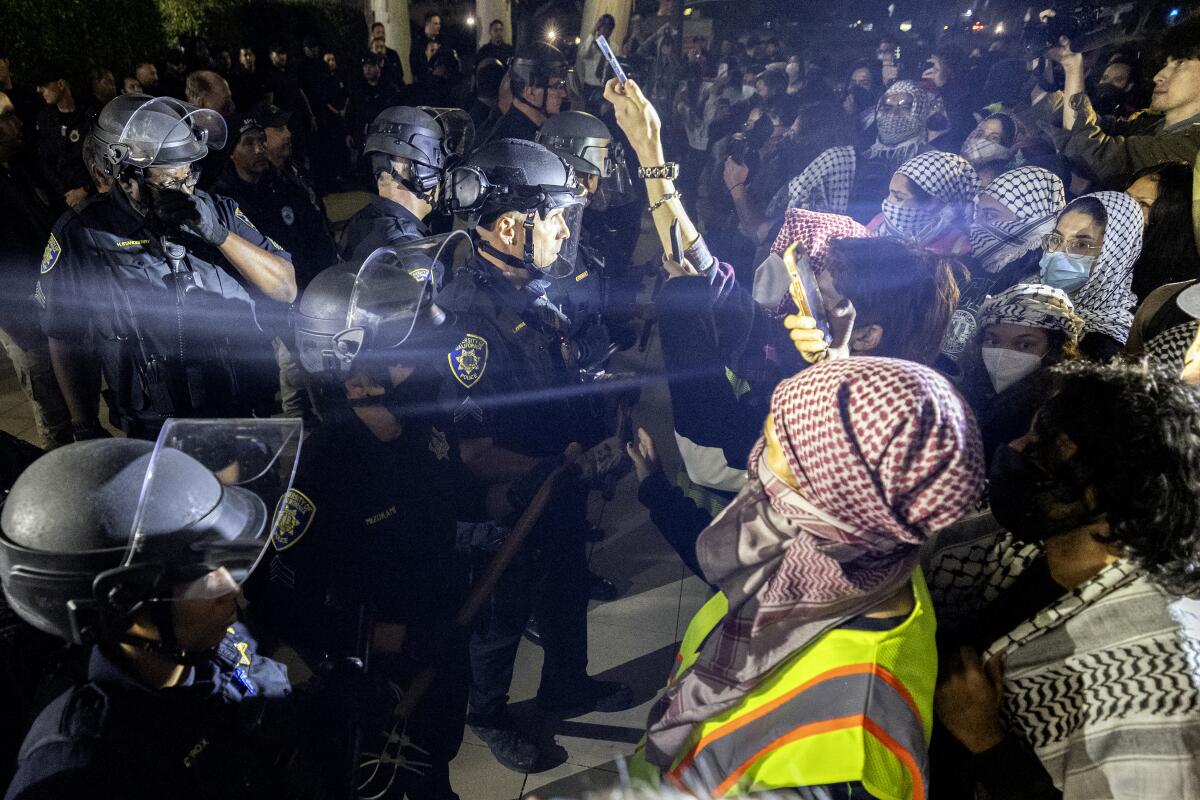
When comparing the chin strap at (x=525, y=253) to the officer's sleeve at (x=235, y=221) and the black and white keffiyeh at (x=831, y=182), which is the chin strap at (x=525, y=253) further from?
the black and white keffiyeh at (x=831, y=182)

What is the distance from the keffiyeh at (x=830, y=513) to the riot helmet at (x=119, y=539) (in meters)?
1.07

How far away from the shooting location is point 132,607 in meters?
1.32

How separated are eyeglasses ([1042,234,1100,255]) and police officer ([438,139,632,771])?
224cm

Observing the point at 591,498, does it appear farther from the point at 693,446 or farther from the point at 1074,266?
the point at 1074,266

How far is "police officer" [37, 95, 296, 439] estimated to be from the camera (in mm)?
3016

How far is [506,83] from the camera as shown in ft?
23.4

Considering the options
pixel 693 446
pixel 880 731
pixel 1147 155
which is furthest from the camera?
pixel 1147 155

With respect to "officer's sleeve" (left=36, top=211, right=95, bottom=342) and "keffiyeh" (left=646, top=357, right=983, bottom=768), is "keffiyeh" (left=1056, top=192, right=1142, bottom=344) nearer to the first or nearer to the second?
"keffiyeh" (left=646, top=357, right=983, bottom=768)

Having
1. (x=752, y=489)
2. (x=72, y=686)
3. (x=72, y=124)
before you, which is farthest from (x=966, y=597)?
(x=72, y=124)

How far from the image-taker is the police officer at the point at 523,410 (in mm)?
2852

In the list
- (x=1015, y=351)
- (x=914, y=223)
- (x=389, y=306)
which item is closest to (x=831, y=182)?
(x=914, y=223)

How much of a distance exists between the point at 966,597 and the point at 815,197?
3.57 m

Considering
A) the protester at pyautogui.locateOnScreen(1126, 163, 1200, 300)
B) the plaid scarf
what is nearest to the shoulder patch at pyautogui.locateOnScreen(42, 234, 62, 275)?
the plaid scarf

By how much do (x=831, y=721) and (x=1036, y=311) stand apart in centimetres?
208
